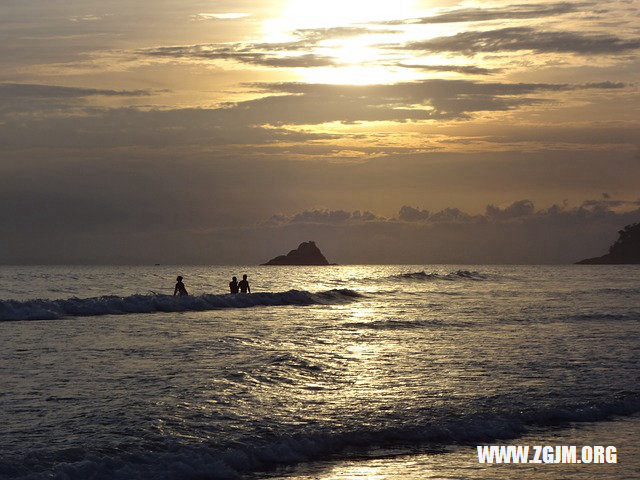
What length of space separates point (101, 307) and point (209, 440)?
3541cm

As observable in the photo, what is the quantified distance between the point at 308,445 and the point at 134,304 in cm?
3780

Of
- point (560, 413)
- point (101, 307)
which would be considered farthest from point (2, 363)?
point (101, 307)

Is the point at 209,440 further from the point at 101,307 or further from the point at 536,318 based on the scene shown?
the point at 101,307

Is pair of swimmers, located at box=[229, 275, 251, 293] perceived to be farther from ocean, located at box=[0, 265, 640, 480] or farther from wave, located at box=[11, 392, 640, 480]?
wave, located at box=[11, 392, 640, 480]

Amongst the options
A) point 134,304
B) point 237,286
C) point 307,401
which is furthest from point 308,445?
point 237,286

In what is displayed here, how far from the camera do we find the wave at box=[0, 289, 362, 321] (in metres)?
43.0

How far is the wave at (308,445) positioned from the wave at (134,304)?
30.2 m

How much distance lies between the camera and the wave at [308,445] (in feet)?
42.7

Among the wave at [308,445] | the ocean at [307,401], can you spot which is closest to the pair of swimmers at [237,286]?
the ocean at [307,401]

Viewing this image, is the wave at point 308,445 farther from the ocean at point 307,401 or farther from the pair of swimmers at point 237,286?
the pair of swimmers at point 237,286

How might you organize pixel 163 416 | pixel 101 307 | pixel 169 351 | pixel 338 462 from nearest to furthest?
pixel 338 462, pixel 163 416, pixel 169 351, pixel 101 307

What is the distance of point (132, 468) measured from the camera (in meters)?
13.1

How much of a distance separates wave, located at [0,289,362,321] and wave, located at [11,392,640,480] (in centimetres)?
3018

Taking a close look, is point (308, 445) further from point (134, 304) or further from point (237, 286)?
point (237, 286)
